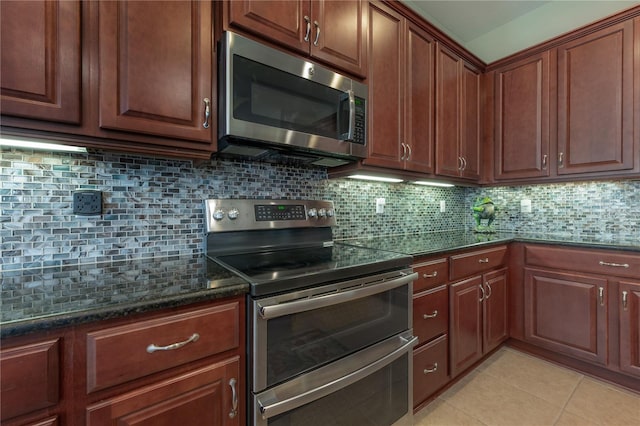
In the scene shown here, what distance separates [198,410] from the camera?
0.83 m

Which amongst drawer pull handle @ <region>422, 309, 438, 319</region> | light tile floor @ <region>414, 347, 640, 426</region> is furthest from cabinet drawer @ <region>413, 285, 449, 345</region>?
light tile floor @ <region>414, 347, 640, 426</region>

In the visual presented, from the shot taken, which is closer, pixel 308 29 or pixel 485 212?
pixel 308 29

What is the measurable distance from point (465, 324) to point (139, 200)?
1.99 metres

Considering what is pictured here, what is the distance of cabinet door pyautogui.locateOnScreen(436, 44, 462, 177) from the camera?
211 cm

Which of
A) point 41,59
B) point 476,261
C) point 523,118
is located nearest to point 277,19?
point 41,59

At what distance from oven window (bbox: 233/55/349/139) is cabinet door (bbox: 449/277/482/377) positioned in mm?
1247

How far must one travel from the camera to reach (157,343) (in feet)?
2.48

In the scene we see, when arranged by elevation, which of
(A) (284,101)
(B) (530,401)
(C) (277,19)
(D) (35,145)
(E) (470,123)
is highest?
(C) (277,19)

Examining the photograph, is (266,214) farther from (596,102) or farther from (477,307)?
(596,102)

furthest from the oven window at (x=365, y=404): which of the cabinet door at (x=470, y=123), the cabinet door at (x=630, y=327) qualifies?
the cabinet door at (x=470, y=123)

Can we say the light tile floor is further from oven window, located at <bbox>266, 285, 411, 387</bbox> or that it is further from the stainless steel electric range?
oven window, located at <bbox>266, 285, 411, 387</bbox>

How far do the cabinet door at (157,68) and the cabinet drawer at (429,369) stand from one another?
60.3 inches

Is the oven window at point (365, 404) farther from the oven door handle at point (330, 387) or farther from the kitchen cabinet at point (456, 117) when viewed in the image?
the kitchen cabinet at point (456, 117)

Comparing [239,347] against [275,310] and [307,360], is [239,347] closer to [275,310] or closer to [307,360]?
[275,310]
